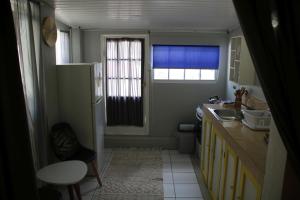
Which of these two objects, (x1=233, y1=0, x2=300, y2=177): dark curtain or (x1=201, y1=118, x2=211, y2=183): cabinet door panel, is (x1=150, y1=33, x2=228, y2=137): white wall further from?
(x1=233, y1=0, x2=300, y2=177): dark curtain

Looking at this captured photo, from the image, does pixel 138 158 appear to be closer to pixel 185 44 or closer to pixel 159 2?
pixel 185 44

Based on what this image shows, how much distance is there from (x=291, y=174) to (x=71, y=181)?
193 centimetres

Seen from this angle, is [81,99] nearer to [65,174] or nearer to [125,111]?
[65,174]

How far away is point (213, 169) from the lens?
2918 mm

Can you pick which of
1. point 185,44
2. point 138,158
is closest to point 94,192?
point 138,158

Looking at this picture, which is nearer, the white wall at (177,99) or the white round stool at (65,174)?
the white round stool at (65,174)

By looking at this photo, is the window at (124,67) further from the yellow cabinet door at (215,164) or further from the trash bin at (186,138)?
the yellow cabinet door at (215,164)

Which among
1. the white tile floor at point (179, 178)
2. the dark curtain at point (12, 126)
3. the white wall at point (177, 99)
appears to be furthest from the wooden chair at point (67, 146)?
the dark curtain at point (12, 126)

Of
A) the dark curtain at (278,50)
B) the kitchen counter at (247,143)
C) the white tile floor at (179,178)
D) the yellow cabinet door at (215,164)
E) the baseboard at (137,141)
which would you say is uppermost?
the dark curtain at (278,50)

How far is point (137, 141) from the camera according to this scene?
471 cm

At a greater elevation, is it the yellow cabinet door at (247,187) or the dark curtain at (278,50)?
the dark curtain at (278,50)

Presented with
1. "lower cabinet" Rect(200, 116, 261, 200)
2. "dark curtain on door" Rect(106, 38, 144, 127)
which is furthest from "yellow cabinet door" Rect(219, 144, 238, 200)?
"dark curtain on door" Rect(106, 38, 144, 127)

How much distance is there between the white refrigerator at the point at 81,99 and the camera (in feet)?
10.6

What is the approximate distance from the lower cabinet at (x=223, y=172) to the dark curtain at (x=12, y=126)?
1.34m
